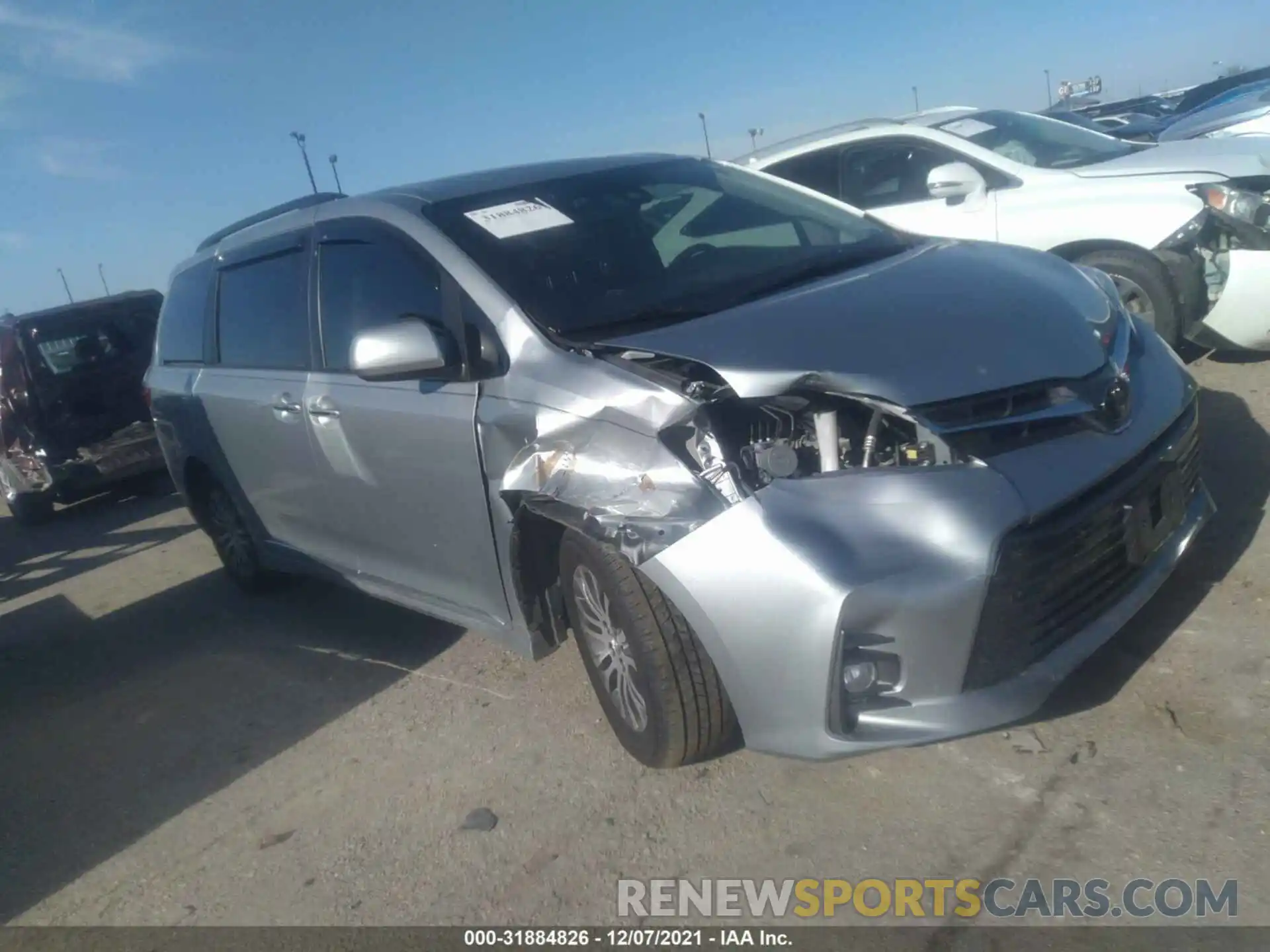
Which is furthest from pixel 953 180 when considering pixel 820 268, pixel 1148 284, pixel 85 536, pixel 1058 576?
pixel 85 536

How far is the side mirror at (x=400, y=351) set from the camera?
10.4 ft

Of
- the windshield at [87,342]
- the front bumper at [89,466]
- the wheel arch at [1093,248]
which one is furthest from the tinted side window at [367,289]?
the windshield at [87,342]

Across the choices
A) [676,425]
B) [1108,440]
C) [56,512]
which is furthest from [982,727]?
[56,512]

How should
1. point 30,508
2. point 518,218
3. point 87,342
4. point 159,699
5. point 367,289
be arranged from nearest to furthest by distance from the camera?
point 518,218 → point 367,289 → point 159,699 → point 87,342 → point 30,508

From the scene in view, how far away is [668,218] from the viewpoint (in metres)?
3.84

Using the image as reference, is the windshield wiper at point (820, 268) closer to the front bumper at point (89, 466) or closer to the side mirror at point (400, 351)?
the side mirror at point (400, 351)

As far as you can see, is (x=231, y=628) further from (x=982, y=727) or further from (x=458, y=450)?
(x=982, y=727)

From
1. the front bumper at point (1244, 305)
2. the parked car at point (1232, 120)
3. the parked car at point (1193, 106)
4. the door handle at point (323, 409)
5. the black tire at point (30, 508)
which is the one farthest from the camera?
the parked car at point (1193, 106)

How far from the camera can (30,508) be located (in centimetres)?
937

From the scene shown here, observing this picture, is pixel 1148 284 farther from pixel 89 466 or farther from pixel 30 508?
pixel 30 508

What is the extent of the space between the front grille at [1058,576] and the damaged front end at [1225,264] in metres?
2.93

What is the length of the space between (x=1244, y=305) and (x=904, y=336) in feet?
11.0

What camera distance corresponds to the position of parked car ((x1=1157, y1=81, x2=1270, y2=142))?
9508mm
